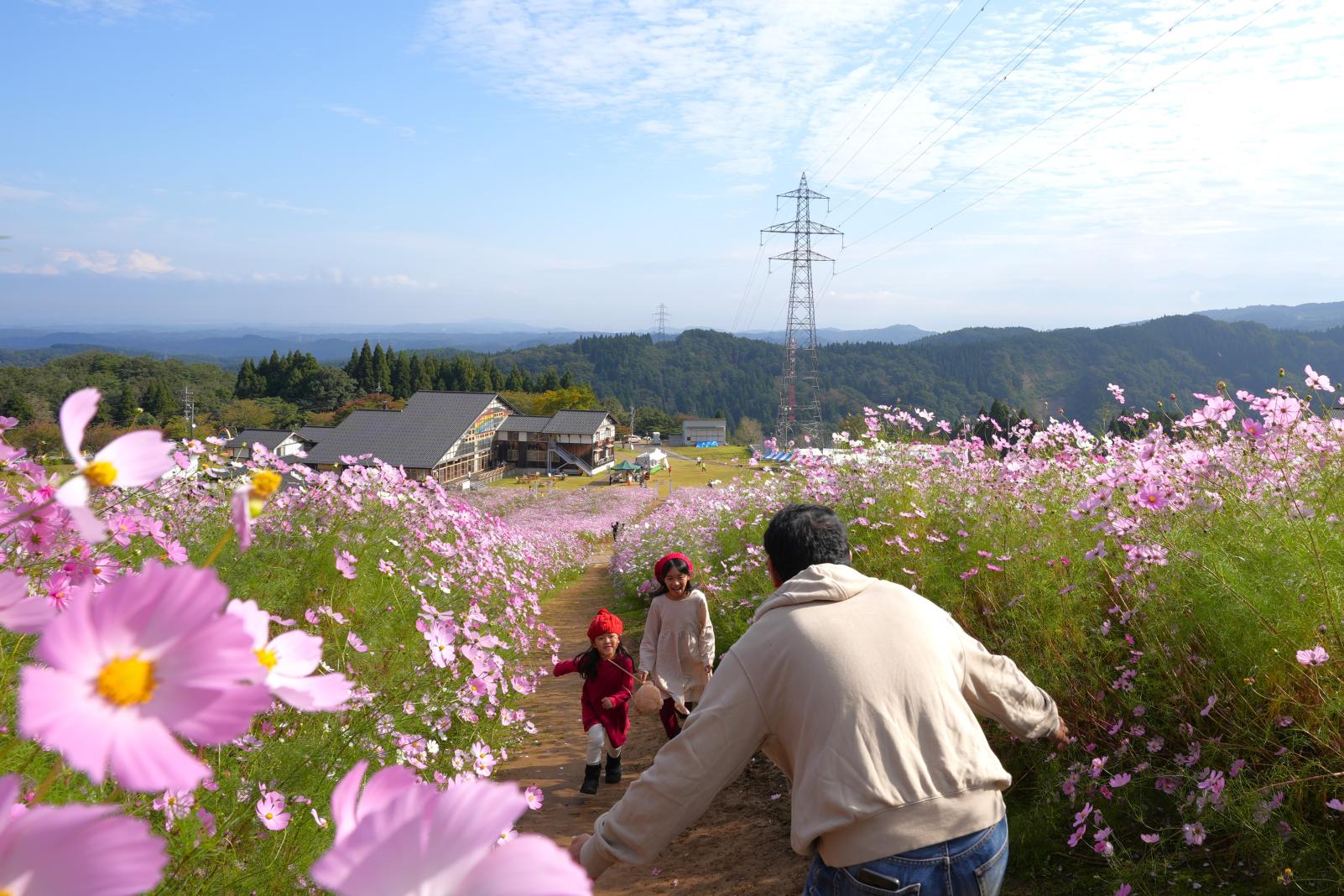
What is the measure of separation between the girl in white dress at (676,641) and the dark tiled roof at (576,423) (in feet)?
155

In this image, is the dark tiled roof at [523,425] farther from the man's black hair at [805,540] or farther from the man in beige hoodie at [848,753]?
the man in beige hoodie at [848,753]

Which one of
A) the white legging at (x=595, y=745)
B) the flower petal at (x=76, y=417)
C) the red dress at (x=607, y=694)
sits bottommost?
the white legging at (x=595, y=745)

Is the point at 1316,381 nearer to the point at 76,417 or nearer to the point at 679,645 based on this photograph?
the point at 679,645

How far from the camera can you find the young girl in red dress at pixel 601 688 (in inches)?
215

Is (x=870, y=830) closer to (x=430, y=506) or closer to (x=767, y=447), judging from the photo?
(x=430, y=506)

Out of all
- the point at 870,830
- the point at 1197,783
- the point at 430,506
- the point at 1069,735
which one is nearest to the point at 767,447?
the point at 430,506

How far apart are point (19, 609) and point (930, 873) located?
1.86m

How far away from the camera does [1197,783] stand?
305cm

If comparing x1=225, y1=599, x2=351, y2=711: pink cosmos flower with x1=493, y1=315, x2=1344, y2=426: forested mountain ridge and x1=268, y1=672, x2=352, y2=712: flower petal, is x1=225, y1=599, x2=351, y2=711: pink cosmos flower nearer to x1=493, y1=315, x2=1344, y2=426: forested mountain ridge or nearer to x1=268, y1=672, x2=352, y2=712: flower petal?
x1=268, y1=672, x2=352, y2=712: flower petal

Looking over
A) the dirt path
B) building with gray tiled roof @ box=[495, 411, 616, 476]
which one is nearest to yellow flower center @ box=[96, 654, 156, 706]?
the dirt path

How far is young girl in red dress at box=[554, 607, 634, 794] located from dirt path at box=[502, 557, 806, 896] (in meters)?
0.27

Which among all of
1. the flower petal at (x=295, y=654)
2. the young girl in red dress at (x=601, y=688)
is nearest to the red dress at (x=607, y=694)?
the young girl in red dress at (x=601, y=688)

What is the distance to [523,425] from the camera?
53.0m

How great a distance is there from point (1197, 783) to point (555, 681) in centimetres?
615
